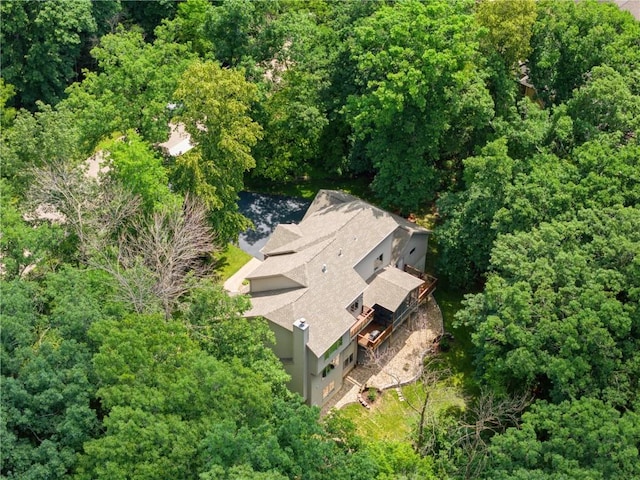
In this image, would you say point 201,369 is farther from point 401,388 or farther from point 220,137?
point 220,137

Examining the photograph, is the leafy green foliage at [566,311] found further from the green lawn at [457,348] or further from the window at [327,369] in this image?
the window at [327,369]

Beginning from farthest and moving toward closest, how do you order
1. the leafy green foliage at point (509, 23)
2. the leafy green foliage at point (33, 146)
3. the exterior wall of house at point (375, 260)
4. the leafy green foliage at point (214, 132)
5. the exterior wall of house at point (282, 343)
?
the leafy green foliage at point (509, 23), the exterior wall of house at point (375, 260), the leafy green foliage at point (214, 132), the leafy green foliage at point (33, 146), the exterior wall of house at point (282, 343)

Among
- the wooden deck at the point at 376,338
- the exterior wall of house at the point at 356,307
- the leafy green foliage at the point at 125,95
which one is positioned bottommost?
the wooden deck at the point at 376,338

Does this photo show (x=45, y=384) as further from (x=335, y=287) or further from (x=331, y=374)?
(x=335, y=287)

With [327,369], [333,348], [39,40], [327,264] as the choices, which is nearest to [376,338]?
[333,348]

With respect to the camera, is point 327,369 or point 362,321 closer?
point 327,369

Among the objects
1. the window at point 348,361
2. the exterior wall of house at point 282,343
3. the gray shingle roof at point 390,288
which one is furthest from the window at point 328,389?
the gray shingle roof at point 390,288
